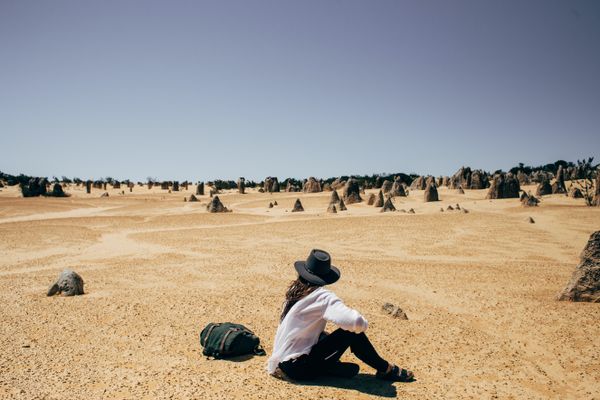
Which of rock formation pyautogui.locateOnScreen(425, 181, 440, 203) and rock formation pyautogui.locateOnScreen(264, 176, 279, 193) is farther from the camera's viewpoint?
rock formation pyautogui.locateOnScreen(264, 176, 279, 193)

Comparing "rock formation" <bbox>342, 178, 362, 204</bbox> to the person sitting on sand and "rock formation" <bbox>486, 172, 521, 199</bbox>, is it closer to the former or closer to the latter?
"rock formation" <bbox>486, 172, 521, 199</bbox>

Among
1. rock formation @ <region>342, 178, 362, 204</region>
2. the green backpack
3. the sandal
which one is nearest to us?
the sandal

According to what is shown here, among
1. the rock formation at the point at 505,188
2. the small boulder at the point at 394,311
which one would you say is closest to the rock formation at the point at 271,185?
the rock formation at the point at 505,188

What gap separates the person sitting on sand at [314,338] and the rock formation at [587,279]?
5.66m

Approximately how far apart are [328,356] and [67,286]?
290 inches

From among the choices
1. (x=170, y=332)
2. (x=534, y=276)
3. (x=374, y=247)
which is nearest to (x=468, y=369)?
(x=170, y=332)

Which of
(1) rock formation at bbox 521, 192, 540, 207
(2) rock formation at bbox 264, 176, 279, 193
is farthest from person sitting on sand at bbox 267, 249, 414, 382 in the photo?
(2) rock formation at bbox 264, 176, 279, 193

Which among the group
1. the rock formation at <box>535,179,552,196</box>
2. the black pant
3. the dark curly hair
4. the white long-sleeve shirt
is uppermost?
the rock formation at <box>535,179,552,196</box>

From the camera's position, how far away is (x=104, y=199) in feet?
166

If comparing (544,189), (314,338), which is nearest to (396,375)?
(314,338)

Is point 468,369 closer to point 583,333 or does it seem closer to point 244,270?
point 583,333

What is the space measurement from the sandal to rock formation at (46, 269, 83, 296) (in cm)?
759

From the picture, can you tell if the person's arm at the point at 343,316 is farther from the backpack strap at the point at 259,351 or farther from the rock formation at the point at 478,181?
the rock formation at the point at 478,181

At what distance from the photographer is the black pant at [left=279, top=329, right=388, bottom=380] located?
5.20 metres
